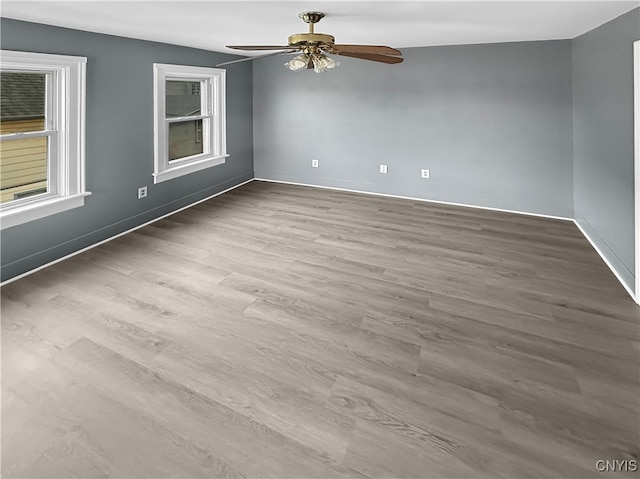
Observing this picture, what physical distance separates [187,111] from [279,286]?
3.48 meters

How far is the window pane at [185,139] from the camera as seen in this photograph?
521 cm

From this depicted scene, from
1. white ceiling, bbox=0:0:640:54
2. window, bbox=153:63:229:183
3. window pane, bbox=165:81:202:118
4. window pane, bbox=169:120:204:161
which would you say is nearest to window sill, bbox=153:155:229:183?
window, bbox=153:63:229:183

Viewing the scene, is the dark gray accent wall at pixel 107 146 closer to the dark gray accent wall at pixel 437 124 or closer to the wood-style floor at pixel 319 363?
the wood-style floor at pixel 319 363

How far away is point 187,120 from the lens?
5289mm

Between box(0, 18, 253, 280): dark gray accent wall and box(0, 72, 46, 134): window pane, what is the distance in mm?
277

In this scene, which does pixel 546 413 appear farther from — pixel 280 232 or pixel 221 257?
pixel 280 232

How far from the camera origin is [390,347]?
238cm

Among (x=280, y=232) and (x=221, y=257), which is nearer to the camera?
(x=221, y=257)

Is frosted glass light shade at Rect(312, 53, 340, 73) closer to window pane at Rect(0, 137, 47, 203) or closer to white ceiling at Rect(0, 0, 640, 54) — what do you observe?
white ceiling at Rect(0, 0, 640, 54)

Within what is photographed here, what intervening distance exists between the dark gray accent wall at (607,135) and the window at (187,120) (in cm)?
448

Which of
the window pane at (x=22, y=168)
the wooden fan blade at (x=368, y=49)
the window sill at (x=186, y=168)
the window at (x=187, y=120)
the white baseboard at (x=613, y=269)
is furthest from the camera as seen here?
the window sill at (x=186, y=168)

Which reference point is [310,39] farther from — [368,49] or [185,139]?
[185,139]

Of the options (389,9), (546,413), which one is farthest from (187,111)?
(546,413)

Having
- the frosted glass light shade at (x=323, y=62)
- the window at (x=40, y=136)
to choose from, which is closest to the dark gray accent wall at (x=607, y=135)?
the frosted glass light shade at (x=323, y=62)
